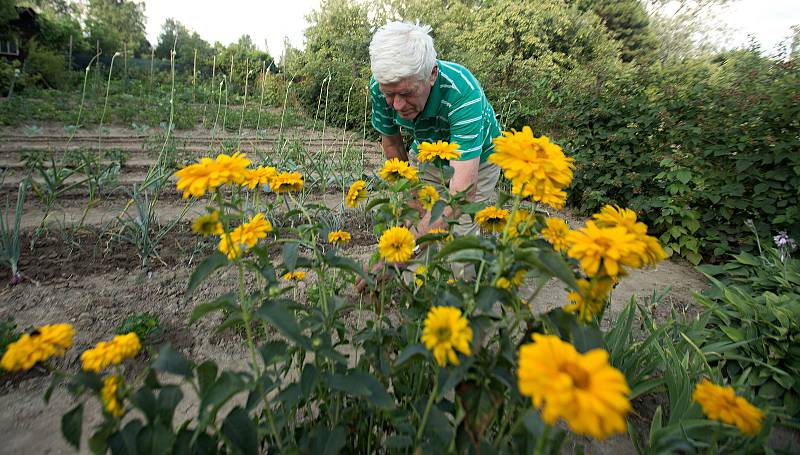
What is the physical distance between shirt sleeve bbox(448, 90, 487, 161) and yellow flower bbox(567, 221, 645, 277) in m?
1.04

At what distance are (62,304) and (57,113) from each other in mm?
5959

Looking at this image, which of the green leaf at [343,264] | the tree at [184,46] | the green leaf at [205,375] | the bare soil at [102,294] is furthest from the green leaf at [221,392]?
the tree at [184,46]

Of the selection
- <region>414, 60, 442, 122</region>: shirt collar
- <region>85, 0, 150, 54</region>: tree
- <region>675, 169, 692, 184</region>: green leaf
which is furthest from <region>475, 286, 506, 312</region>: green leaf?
<region>85, 0, 150, 54</region>: tree

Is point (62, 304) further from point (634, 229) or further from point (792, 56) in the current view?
point (792, 56)

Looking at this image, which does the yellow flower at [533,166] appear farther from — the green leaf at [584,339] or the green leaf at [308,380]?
the green leaf at [308,380]

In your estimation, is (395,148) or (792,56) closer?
(395,148)

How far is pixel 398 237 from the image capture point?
961 millimetres

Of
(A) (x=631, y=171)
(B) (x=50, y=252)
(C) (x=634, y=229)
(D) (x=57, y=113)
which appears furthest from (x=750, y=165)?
(D) (x=57, y=113)

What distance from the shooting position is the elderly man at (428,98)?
151 cm

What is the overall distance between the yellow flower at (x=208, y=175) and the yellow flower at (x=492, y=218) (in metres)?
0.60

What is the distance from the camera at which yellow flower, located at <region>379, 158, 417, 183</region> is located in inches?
43.9

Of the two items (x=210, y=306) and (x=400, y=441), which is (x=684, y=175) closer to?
(x=400, y=441)

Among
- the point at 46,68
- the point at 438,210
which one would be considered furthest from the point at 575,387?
the point at 46,68

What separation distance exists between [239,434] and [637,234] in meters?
0.82
